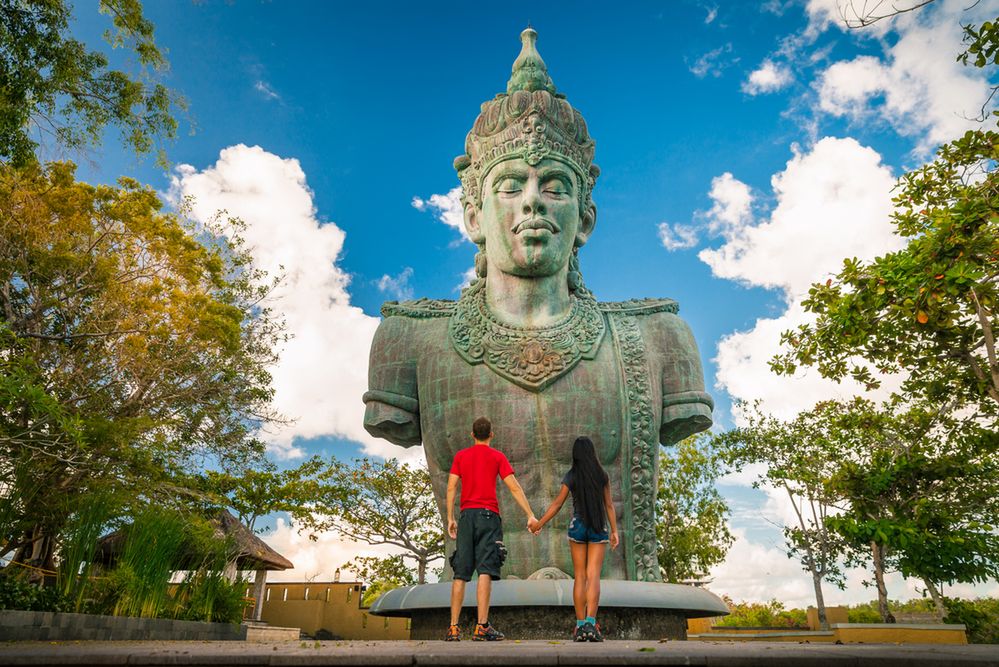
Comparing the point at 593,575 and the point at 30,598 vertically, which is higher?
the point at 593,575

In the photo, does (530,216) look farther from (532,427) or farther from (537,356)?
(532,427)

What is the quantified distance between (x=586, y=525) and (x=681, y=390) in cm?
283

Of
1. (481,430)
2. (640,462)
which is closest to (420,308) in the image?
(640,462)

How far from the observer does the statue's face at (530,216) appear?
7.02 m

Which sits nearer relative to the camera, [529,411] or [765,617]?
[529,411]

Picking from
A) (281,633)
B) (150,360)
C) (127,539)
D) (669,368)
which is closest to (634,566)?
(669,368)

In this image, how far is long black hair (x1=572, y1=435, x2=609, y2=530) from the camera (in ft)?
15.6

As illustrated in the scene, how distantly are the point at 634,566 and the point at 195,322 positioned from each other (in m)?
13.8

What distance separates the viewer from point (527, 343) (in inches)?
272

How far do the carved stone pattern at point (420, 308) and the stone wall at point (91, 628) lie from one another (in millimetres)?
4475

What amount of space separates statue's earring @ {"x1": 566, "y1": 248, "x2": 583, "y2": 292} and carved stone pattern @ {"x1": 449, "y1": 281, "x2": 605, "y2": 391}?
0.98ft

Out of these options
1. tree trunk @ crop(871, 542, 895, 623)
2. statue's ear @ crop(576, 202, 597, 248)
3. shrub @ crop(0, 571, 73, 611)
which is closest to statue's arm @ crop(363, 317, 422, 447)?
statue's ear @ crop(576, 202, 597, 248)

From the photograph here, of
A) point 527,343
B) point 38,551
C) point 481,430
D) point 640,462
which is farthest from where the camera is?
point 38,551

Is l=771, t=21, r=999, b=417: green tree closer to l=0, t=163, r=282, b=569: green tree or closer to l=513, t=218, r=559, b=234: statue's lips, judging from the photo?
l=513, t=218, r=559, b=234: statue's lips
